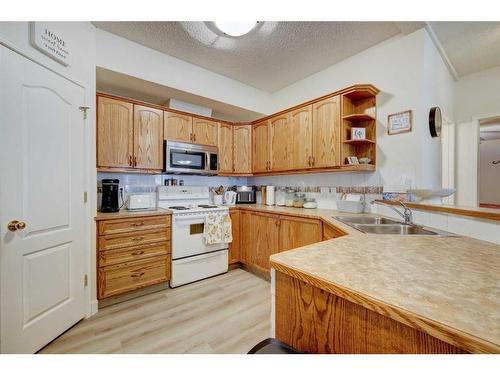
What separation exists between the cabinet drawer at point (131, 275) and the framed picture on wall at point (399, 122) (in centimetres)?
272

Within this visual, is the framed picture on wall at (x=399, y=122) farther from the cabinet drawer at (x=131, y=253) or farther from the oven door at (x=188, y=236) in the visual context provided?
the cabinet drawer at (x=131, y=253)

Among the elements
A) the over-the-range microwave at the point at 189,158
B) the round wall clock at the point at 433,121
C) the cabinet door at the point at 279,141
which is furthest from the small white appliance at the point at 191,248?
the round wall clock at the point at 433,121

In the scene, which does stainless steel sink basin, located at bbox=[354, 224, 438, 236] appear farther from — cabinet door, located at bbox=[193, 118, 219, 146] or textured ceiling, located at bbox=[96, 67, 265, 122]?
textured ceiling, located at bbox=[96, 67, 265, 122]

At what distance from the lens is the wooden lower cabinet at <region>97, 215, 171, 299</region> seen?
2.07 m

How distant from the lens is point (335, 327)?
2.44 ft

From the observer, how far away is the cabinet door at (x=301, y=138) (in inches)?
105

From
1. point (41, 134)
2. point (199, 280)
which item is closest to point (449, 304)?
point (41, 134)

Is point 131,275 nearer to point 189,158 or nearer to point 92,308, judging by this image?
point 92,308

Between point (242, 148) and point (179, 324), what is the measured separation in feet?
7.95

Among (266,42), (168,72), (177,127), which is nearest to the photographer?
(266,42)

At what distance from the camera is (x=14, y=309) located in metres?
1.39

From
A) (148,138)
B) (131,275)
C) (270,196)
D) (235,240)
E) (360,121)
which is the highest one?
(360,121)

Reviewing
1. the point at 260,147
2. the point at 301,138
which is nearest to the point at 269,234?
the point at 301,138

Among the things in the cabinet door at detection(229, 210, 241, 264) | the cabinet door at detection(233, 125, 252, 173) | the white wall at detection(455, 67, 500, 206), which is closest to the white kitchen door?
the cabinet door at detection(229, 210, 241, 264)
